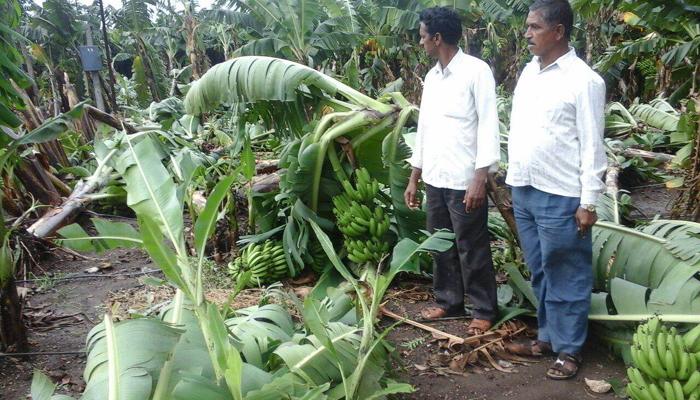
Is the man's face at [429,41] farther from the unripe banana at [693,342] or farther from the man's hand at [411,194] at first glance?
the unripe banana at [693,342]

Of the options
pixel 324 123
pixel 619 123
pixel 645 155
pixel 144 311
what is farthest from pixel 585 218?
pixel 619 123

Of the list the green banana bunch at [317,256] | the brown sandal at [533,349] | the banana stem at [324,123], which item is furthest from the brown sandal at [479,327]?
the banana stem at [324,123]

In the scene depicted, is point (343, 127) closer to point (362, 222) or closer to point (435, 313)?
point (362, 222)

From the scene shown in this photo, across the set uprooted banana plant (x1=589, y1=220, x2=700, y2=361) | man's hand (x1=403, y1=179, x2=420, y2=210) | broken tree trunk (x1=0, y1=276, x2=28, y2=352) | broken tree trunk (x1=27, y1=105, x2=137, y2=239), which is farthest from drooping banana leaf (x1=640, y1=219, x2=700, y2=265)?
broken tree trunk (x1=27, y1=105, x2=137, y2=239)

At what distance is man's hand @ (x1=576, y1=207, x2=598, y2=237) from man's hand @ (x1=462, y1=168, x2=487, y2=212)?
58 centimetres

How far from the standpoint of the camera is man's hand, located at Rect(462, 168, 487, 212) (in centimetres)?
293

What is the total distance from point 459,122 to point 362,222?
110cm

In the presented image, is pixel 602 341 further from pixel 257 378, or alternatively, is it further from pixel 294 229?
pixel 294 229

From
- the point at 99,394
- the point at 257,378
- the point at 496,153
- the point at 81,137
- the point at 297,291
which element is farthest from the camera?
the point at 81,137

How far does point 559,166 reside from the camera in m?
2.52

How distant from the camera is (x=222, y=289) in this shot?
4008mm

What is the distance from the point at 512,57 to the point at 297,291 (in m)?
14.5

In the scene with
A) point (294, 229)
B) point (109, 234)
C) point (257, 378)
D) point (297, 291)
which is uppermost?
point (109, 234)

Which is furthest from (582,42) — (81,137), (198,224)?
(198,224)
